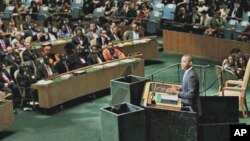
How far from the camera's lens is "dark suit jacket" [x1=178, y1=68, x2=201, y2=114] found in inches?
315

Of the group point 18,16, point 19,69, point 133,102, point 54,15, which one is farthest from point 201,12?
point 133,102

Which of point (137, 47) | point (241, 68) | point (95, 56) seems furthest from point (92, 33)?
point (241, 68)

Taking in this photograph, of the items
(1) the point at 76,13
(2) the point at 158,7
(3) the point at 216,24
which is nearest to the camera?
(3) the point at 216,24

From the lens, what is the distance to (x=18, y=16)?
64.9 feet

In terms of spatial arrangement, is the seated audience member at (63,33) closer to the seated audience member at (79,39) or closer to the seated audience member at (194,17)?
the seated audience member at (79,39)

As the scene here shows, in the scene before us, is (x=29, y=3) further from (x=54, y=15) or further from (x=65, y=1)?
(x=54, y=15)

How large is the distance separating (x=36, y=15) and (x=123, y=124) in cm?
1308

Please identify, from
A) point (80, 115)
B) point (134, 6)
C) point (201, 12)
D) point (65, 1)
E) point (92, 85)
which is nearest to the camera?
point (80, 115)

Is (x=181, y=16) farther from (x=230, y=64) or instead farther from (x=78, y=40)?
(x=230, y=64)

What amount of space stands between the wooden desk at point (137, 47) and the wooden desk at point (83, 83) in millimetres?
1463

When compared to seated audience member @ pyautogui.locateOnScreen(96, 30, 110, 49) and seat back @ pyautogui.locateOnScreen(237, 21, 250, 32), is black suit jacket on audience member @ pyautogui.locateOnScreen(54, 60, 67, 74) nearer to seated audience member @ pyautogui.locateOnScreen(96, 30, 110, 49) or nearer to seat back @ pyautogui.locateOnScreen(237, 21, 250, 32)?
seated audience member @ pyautogui.locateOnScreen(96, 30, 110, 49)

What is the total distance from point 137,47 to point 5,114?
6026 millimetres

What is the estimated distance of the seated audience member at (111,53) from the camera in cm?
1359

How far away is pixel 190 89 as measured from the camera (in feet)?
26.4
